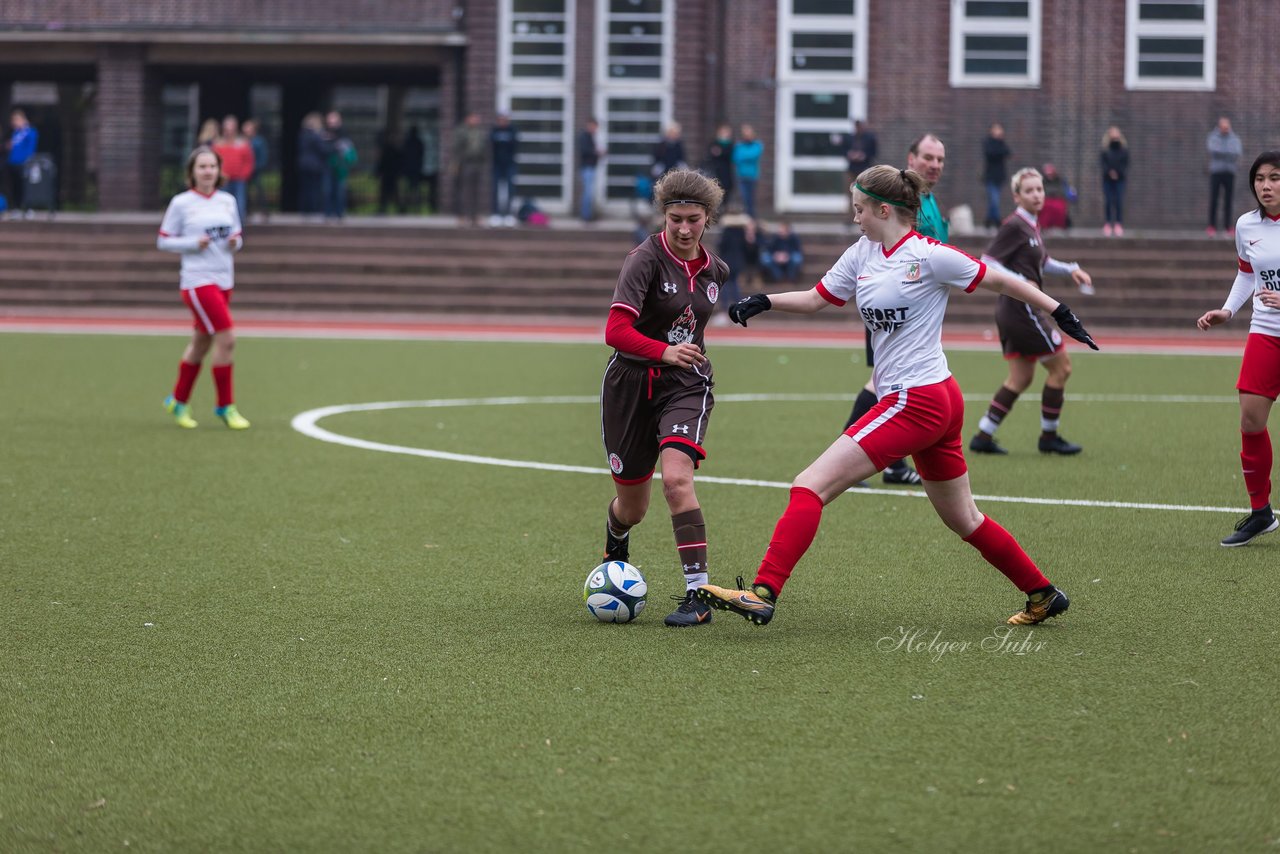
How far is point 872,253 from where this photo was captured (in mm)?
6770

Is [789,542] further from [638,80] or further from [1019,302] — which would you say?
[638,80]

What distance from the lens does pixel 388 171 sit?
Answer: 3753 centimetres

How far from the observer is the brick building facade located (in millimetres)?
33375

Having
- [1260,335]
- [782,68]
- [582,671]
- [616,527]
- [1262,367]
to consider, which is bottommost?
[582,671]

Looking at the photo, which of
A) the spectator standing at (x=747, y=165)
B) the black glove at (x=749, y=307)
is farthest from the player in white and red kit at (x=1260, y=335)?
the spectator standing at (x=747, y=165)

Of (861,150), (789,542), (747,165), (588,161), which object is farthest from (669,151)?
(789,542)

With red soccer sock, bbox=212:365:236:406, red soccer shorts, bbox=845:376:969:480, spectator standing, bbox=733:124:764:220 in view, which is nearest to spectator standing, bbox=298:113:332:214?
spectator standing, bbox=733:124:764:220

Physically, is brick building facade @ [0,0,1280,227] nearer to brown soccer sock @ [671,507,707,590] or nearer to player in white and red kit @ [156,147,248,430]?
player in white and red kit @ [156,147,248,430]

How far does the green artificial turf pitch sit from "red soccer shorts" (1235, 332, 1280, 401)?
76 centimetres

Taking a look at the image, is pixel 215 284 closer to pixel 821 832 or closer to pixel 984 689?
pixel 984 689

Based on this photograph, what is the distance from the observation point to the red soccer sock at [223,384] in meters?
Result: 13.3

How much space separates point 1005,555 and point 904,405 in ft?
2.33

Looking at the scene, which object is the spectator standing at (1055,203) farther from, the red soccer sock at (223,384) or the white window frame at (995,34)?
the red soccer sock at (223,384)

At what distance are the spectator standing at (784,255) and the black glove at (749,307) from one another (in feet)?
67.6
